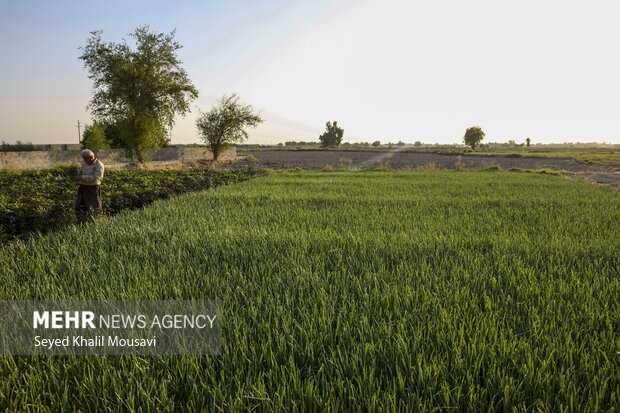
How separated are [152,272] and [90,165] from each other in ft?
13.2

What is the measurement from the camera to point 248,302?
2436mm

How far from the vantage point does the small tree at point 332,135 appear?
96.3 m

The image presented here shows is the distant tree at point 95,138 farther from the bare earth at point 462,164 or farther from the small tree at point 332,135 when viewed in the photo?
the small tree at point 332,135

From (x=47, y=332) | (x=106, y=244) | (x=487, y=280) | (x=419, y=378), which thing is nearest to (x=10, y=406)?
(x=47, y=332)

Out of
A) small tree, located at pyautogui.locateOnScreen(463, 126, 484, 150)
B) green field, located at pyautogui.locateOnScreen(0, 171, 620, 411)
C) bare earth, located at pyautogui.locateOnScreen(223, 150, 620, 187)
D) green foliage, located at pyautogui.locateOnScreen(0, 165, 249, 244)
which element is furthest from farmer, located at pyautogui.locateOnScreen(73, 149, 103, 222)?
small tree, located at pyautogui.locateOnScreen(463, 126, 484, 150)

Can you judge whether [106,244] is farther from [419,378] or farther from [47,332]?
[419,378]

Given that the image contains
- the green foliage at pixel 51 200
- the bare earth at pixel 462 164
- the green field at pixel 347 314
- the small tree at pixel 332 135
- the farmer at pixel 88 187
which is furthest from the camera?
the small tree at pixel 332 135

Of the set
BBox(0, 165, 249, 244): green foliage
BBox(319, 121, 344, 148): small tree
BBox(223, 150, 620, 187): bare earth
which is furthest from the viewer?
BBox(319, 121, 344, 148): small tree

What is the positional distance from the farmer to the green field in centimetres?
109

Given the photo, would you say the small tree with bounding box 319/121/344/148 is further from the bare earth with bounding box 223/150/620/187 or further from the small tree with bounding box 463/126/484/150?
the bare earth with bounding box 223/150/620/187

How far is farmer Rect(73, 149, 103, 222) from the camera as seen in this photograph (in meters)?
5.86

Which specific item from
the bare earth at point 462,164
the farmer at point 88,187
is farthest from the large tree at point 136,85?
the farmer at point 88,187

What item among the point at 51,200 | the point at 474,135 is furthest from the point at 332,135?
the point at 51,200

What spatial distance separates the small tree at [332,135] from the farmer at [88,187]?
3641 inches
